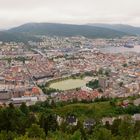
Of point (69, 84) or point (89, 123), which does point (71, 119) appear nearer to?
point (89, 123)

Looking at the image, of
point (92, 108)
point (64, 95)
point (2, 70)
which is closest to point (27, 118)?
point (92, 108)

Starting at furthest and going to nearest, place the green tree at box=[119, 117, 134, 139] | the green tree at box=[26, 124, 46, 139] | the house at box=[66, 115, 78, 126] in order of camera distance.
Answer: the house at box=[66, 115, 78, 126] < the green tree at box=[119, 117, 134, 139] < the green tree at box=[26, 124, 46, 139]

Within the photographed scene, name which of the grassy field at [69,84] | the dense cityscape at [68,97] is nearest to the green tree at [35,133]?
the dense cityscape at [68,97]

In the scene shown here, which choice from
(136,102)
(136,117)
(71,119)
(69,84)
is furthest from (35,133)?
(69,84)

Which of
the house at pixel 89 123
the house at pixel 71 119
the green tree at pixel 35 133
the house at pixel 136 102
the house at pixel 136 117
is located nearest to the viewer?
the green tree at pixel 35 133

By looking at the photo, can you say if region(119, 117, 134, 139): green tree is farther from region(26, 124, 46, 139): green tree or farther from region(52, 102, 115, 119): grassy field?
region(52, 102, 115, 119): grassy field

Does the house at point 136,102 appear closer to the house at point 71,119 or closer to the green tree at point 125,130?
the house at point 71,119

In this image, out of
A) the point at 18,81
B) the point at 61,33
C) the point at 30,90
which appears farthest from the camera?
the point at 61,33

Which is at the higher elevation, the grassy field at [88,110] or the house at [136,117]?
the house at [136,117]

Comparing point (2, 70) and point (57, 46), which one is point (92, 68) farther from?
point (57, 46)

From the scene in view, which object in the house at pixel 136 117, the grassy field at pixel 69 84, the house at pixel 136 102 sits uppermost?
the house at pixel 136 117

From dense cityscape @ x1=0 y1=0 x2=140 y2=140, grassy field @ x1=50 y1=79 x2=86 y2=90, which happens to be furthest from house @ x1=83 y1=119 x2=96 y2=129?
grassy field @ x1=50 y1=79 x2=86 y2=90
